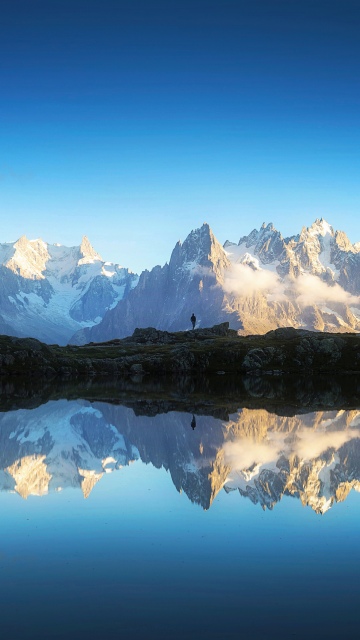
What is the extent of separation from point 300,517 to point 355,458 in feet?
58.5

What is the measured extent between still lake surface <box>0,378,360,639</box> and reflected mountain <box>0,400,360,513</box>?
196mm

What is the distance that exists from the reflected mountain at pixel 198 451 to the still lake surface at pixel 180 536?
20 cm

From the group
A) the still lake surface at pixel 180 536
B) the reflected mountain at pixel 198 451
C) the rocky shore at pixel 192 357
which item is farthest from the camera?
the rocky shore at pixel 192 357

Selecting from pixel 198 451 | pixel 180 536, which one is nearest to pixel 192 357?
pixel 198 451

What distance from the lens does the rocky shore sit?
156m

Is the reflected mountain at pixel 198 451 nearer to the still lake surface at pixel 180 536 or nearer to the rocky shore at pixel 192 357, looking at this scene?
the still lake surface at pixel 180 536

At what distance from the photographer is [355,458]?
47.5 meters

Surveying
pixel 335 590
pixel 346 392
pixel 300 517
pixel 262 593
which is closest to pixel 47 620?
pixel 262 593

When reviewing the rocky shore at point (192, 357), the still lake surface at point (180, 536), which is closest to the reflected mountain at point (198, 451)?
the still lake surface at point (180, 536)

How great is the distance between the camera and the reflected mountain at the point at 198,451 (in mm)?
38250

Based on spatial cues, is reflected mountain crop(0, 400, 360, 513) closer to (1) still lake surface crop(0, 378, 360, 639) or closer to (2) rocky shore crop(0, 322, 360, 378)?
(1) still lake surface crop(0, 378, 360, 639)

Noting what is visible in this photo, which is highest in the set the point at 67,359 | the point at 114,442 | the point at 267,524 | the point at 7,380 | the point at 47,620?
the point at 67,359

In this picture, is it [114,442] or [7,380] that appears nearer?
[114,442]

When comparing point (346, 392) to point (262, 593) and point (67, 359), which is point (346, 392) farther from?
point (262, 593)
